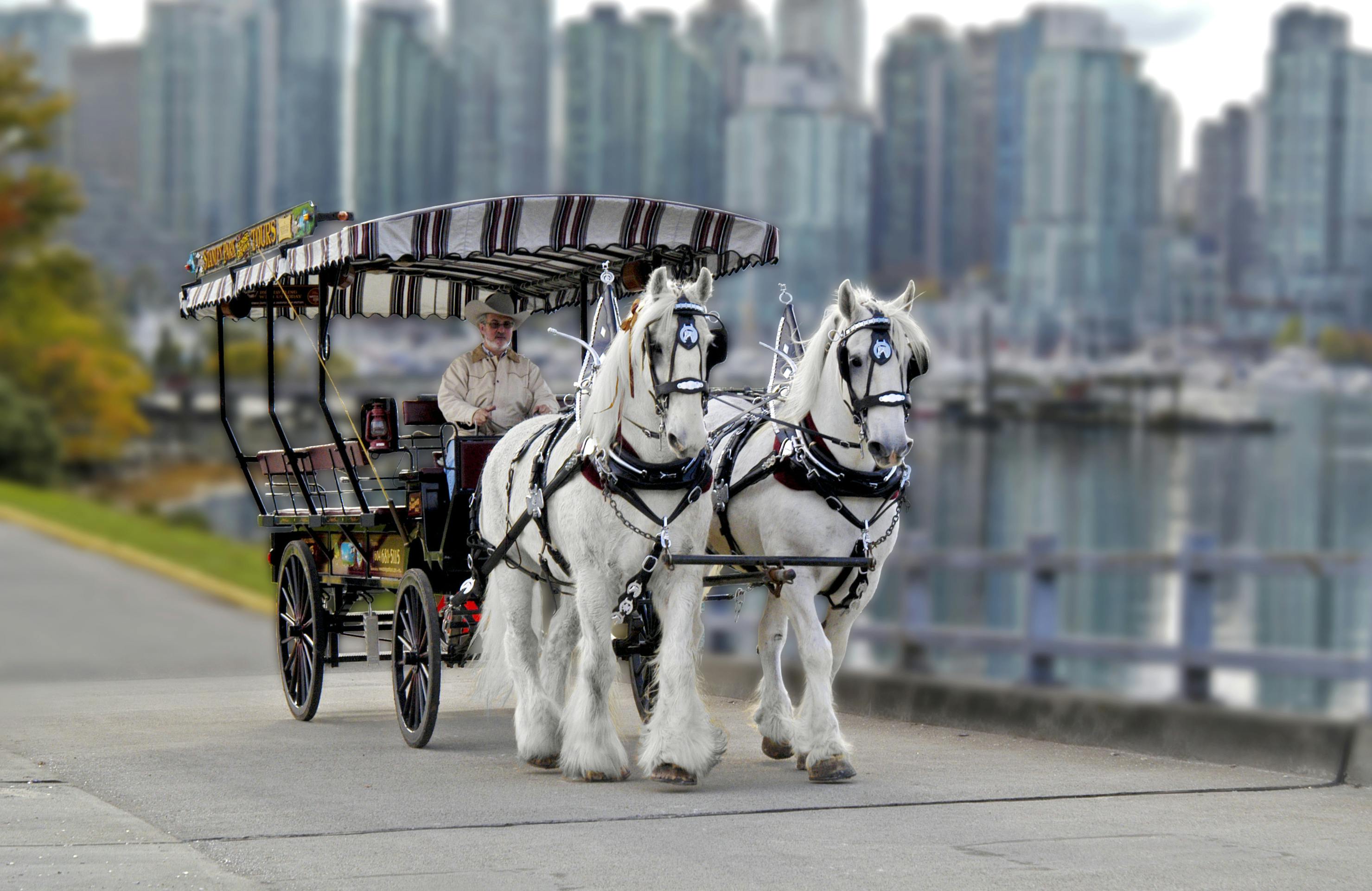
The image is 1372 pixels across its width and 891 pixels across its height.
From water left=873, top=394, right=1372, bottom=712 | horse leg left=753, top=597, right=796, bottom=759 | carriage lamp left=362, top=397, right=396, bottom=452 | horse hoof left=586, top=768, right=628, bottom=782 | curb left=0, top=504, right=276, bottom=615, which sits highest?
carriage lamp left=362, top=397, right=396, bottom=452

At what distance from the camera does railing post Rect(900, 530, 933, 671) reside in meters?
15.3

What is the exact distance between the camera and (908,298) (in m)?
8.53

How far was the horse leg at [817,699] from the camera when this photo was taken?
316 inches

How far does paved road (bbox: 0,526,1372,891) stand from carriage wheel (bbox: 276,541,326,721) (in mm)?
223

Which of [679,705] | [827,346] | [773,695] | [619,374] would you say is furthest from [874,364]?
[773,695]

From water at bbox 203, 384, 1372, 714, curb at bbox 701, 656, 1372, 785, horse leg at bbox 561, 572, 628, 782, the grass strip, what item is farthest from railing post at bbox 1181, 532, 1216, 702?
the grass strip

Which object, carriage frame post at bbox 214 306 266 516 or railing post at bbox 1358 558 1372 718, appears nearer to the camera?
railing post at bbox 1358 558 1372 718

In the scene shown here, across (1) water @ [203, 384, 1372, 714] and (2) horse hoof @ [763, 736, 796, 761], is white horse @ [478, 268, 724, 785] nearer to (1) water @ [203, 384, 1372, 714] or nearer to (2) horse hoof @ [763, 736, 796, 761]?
(2) horse hoof @ [763, 736, 796, 761]

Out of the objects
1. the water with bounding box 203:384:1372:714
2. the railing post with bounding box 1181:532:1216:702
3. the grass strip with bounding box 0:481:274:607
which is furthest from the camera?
the water with bounding box 203:384:1372:714

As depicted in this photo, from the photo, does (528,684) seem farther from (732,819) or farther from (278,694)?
(278,694)

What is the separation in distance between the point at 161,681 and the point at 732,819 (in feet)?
28.7

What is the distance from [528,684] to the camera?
879 centimetres

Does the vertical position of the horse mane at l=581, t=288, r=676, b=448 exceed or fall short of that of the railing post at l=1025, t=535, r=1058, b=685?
it exceeds it

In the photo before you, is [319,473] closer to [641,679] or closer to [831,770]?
[641,679]
